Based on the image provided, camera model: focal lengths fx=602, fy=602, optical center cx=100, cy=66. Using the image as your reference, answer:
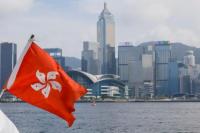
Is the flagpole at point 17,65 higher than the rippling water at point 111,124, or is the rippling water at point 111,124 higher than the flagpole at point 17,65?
the flagpole at point 17,65

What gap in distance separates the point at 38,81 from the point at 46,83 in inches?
6.1

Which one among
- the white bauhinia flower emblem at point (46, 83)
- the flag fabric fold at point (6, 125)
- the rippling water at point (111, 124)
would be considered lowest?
the rippling water at point (111, 124)

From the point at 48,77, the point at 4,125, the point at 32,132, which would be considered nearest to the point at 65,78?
the point at 48,77

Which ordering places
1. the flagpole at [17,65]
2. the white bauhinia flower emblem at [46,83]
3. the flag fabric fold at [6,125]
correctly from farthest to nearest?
the white bauhinia flower emblem at [46,83]
the flagpole at [17,65]
the flag fabric fold at [6,125]

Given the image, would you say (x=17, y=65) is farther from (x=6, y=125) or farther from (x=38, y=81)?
(x=6, y=125)

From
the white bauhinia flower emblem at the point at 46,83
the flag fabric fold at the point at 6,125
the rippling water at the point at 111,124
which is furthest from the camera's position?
the rippling water at the point at 111,124

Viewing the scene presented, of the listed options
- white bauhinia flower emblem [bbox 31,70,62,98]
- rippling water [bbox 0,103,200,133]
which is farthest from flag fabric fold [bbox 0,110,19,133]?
rippling water [bbox 0,103,200,133]

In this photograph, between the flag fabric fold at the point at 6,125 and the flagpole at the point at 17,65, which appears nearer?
the flag fabric fold at the point at 6,125

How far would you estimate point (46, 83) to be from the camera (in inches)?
448

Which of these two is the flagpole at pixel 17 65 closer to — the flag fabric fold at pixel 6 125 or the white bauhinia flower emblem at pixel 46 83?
the white bauhinia flower emblem at pixel 46 83

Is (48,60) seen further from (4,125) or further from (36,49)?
(4,125)

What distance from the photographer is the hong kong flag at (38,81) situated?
441 inches

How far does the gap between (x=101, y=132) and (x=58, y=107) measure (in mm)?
56295

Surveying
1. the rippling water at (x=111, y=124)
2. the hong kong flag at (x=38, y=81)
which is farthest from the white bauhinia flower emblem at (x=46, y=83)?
the rippling water at (x=111, y=124)
